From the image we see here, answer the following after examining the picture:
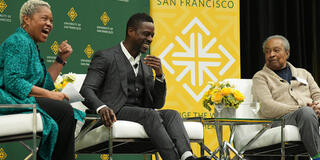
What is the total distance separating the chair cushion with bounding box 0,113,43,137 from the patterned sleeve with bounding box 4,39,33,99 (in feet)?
0.48

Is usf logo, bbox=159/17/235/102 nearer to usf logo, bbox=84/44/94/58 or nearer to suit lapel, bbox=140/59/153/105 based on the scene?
usf logo, bbox=84/44/94/58

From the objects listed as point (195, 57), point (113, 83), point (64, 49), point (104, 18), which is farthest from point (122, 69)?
point (195, 57)

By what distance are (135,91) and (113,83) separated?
0.20 metres

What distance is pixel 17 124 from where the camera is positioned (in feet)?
10.1

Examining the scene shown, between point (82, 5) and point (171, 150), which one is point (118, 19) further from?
point (171, 150)

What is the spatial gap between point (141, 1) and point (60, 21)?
1.00m

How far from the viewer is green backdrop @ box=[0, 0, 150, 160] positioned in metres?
5.04

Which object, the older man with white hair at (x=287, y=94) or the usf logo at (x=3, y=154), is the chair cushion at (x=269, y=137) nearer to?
the older man with white hair at (x=287, y=94)

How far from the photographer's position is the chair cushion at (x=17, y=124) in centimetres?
307

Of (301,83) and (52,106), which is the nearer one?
(52,106)

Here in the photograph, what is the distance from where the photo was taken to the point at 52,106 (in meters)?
3.23

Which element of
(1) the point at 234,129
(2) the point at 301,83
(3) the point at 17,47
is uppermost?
(3) the point at 17,47

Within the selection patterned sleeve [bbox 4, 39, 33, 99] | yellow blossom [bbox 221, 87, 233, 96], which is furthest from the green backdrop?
patterned sleeve [bbox 4, 39, 33, 99]

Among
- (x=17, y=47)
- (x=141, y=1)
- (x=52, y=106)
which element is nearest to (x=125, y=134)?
(x=52, y=106)
